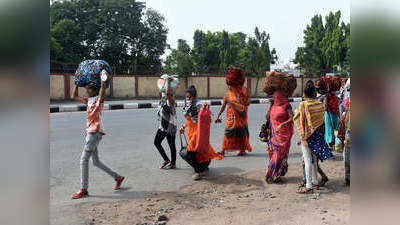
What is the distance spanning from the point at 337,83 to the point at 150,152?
3.83m

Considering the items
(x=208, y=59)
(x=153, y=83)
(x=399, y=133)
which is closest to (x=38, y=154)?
(x=399, y=133)

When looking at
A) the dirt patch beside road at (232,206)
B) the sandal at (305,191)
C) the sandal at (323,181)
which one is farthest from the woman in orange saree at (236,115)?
the sandal at (305,191)

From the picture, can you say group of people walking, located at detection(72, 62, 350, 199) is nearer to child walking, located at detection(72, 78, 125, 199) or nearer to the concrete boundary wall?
child walking, located at detection(72, 78, 125, 199)

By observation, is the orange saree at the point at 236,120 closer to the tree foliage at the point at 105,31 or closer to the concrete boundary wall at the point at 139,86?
the concrete boundary wall at the point at 139,86

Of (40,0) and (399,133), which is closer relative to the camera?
(399,133)

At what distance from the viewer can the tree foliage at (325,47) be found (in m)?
36.2

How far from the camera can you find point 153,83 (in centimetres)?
2795

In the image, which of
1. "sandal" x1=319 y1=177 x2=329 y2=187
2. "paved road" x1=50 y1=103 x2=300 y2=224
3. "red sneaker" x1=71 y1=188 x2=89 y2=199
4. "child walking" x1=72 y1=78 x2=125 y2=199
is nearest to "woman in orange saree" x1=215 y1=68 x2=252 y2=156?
"paved road" x1=50 y1=103 x2=300 y2=224

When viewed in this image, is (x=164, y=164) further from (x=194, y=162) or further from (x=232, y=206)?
(x=232, y=206)

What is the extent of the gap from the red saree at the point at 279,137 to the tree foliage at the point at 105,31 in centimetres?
2797

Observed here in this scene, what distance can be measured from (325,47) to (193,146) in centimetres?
3603

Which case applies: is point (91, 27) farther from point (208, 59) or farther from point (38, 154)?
point (38, 154)

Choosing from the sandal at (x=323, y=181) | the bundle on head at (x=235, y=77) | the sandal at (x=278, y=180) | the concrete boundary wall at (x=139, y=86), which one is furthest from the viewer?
the concrete boundary wall at (x=139, y=86)

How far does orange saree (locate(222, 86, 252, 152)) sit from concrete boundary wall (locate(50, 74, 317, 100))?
760 inches
